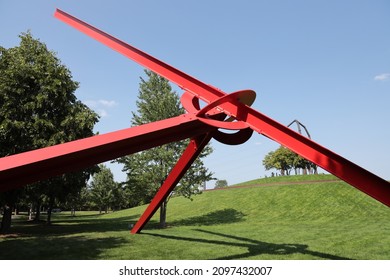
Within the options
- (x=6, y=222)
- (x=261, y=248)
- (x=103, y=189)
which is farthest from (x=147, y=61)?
(x=103, y=189)

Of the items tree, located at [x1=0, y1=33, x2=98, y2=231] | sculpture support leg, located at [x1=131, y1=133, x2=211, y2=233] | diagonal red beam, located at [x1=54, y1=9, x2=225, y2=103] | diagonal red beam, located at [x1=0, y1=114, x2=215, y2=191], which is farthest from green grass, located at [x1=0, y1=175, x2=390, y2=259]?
diagonal red beam, located at [x1=54, y1=9, x2=225, y2=103]

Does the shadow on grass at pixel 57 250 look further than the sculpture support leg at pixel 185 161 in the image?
No

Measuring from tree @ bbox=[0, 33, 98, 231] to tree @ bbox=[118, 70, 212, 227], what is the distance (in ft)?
11.6

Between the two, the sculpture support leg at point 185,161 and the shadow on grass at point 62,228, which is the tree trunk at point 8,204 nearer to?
the shadow on grass at point 62,228

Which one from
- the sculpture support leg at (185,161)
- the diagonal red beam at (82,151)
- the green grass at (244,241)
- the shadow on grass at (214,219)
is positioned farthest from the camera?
the shadow on grass at (214,219)

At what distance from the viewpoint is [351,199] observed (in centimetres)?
2689

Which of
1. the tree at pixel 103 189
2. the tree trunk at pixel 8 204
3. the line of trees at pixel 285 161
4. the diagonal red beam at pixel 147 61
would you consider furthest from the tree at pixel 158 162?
the line of trees at pixel 285 161

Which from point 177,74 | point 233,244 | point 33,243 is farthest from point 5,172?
point 233,244

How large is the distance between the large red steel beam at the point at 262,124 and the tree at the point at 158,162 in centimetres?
1086

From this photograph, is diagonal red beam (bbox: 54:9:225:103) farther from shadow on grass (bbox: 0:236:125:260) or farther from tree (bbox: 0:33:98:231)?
tree (bbox: 0:33:98:231)

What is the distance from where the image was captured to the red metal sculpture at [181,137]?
716 cm

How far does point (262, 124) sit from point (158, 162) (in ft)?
46.9

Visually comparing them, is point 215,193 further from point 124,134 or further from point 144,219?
point 124,134

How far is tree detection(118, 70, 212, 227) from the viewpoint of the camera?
70.3 feet
